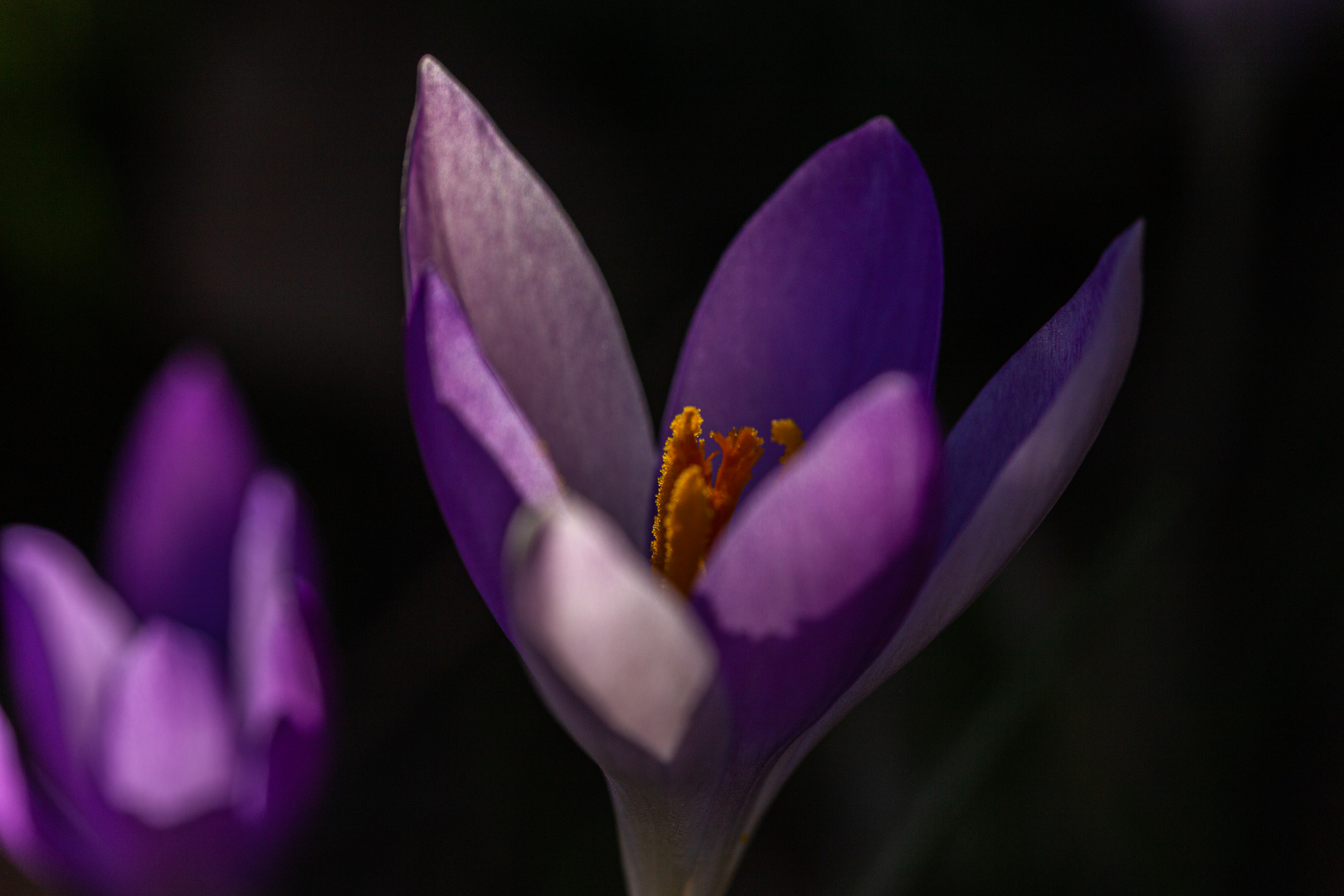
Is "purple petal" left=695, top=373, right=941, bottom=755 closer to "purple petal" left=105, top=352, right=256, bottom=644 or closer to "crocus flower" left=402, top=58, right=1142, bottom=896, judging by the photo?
"crocus flower" left=402, top=58, right=1142, bottom=896

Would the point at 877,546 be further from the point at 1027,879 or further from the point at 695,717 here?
the point at 1027,879

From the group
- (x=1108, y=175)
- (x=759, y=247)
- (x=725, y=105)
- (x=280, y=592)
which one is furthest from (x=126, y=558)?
(x=1108, y=175)

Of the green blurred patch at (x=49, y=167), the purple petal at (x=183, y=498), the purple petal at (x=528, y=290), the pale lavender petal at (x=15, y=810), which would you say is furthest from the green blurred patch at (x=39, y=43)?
the purple petal at (x=528, y=290)

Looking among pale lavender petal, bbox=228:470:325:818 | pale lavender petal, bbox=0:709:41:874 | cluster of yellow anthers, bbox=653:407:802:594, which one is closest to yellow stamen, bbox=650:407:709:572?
cluster of yellow anthers, bbox=653:407:802:594

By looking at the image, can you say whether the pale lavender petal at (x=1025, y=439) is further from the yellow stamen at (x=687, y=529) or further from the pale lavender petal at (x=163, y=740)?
→ the pale lavender petal at (x=163, y=740)

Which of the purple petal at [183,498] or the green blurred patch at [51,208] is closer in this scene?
the purple petal at [183,498]

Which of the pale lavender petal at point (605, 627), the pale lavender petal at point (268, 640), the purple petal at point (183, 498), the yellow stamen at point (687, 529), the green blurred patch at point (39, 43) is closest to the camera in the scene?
the pale lavender petal at point (605, 627)
